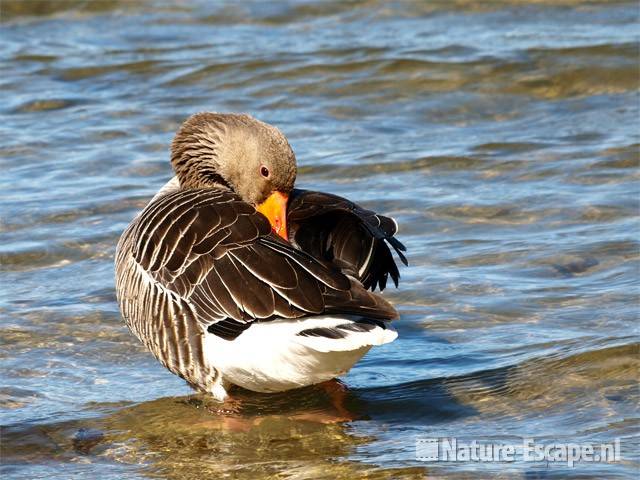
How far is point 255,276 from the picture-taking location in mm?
5117

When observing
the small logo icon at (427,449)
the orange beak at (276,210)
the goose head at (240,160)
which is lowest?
the small logo icon at (427,449)

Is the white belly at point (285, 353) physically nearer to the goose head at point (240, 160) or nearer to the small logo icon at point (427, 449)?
the small logo icon at point (427, 449)

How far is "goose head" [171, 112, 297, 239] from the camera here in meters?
5.92

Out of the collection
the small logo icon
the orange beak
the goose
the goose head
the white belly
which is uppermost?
the goose head

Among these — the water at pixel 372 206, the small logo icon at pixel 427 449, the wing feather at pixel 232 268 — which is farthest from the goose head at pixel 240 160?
the small logo icon at pixel 427 449

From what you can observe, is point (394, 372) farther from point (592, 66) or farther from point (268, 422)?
point (592, 66)

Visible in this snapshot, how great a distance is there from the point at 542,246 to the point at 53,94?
6.09 m

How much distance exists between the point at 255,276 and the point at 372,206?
3.52 metres

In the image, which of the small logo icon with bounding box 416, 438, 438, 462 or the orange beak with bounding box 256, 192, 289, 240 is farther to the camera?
the orange beak with bounding box 256, 192, 289, 240

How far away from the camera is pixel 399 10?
14.0 metres

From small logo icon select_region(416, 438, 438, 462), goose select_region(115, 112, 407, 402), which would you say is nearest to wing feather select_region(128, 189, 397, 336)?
goose select_region(115, 112, 407, 402)

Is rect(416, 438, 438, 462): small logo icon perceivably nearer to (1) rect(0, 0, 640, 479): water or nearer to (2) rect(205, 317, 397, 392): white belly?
(1) rect(0, 0, 640, 479): water

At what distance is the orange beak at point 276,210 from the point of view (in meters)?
5.69

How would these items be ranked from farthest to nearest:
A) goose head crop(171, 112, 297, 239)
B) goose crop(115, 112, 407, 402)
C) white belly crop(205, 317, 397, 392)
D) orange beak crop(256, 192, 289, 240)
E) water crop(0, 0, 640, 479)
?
goose head crop(171, 112, 297, 239) < orange beak crop(256, 192, 289, 240) < water crop(0, 0, 640, 479) < goose crop(115, 112, 407, 402) < white belly crop(205, 317, 397, 392)
